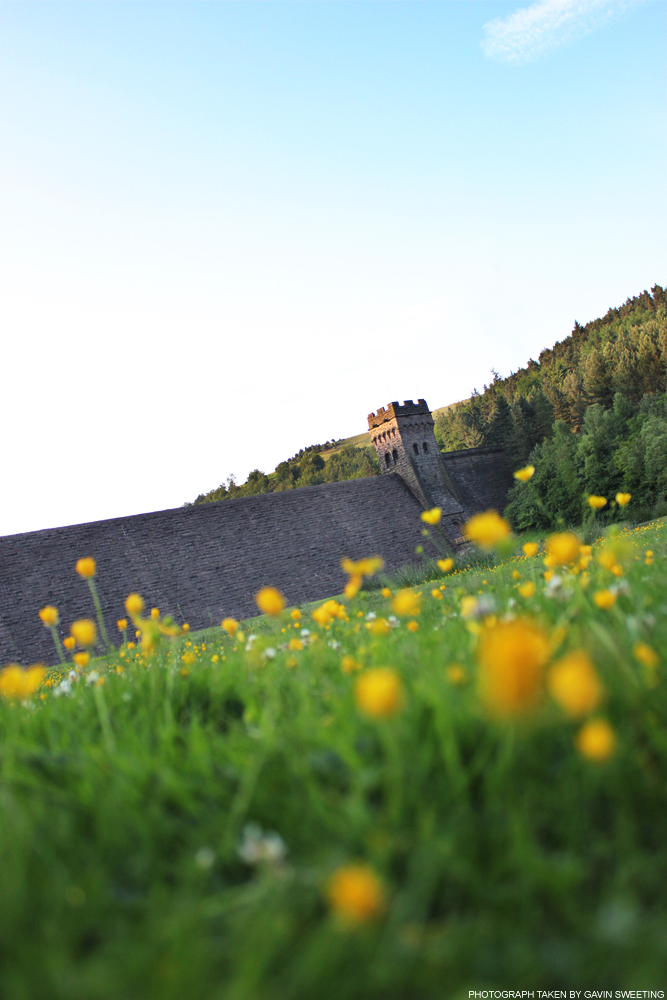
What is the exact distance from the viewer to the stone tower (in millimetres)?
34969

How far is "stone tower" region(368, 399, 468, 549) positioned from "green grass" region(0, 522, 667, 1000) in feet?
107

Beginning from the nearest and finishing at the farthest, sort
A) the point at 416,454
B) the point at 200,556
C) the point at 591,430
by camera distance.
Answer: the point at 200,556, the point at 591,430, the point at 416,454

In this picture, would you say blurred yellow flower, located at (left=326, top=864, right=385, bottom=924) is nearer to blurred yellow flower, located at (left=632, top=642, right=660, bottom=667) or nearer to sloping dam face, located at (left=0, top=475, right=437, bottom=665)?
blurred yellow flower, located at (left=632, top=642, right=660, bottom=667)

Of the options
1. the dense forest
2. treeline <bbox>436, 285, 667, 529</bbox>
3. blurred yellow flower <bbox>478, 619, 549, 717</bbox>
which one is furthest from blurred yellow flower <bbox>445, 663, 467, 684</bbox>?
treeline <bbox>436, 285, 667, 529</bbox>

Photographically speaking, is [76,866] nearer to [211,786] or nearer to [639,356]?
[211,786]

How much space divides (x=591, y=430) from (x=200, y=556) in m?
21.3

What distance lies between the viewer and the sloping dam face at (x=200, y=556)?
75.4 ft

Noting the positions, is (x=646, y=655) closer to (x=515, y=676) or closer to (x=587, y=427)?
(x=515, y=676)

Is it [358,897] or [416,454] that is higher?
[416,454]

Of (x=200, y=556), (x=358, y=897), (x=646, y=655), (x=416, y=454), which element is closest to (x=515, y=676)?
(x=358, y=897)

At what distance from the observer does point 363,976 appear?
1.21 metres

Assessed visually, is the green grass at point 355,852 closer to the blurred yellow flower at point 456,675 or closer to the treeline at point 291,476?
the blurred yellow flower at point 456,675

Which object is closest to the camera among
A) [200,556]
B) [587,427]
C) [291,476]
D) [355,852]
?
[355,852]

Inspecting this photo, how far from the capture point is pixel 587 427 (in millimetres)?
33844
